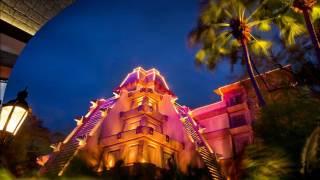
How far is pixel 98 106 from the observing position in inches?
993

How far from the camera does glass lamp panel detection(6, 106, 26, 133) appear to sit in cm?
428

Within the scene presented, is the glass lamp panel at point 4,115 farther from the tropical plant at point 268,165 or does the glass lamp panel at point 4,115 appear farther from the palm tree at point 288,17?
the palm tree at point 288,17

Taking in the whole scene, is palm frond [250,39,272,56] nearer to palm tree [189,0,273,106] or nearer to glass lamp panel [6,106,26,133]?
palm tree [189,0,273,106]

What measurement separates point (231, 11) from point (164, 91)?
10023 mm

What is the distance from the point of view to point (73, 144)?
21.1 meters

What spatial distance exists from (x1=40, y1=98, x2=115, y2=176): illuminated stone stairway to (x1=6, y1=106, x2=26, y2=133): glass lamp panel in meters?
14.8

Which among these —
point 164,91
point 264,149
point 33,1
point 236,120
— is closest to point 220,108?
point 236,120

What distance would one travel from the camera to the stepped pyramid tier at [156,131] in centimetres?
2031

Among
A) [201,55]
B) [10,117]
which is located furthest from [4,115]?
[201,55]

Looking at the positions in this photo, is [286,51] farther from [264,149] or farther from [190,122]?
[190,122]

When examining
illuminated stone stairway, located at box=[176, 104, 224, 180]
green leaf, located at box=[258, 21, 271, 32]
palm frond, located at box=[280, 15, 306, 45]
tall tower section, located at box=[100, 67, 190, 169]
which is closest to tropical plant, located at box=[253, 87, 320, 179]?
palm frond, located at box=[280, 15, 306, 45]

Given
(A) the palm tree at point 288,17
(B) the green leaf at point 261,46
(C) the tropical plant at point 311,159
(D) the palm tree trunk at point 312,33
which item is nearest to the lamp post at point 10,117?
(C) the tropical plant at point 311,159

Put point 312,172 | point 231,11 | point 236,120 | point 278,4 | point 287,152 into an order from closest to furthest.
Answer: point 312,172, point 287,152, point 278,4, point 231,11, point 236,120

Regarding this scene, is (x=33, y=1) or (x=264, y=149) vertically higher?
(x=33, y=1)
